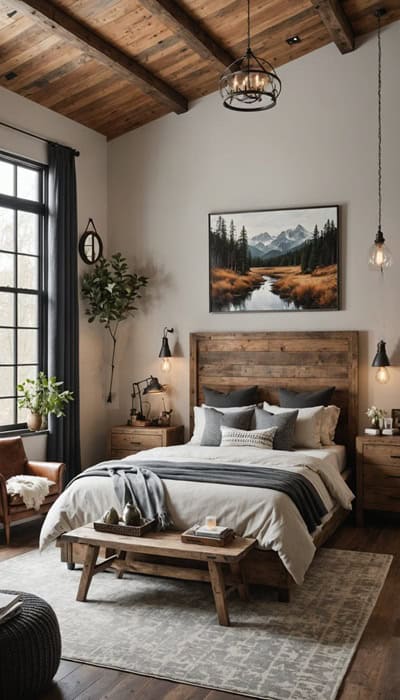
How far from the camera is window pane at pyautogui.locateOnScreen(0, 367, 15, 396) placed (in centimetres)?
598

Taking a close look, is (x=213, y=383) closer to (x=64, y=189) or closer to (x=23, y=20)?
(x=64, y=189)

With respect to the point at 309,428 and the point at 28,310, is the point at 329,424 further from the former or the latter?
the point at 28,310

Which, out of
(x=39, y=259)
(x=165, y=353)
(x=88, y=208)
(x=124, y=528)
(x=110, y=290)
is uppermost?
(x=88, y=208)

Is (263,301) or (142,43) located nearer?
(142,43)

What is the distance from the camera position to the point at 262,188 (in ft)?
22.0

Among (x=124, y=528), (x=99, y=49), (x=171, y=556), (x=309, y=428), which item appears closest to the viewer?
(x=171, y=556)

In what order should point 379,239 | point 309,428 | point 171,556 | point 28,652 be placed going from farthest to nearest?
1. point 309,428
2. point 379,239
3. point 171,556
4. point 28,652

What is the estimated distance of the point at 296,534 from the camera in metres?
4.14

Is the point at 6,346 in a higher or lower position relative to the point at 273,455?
higher

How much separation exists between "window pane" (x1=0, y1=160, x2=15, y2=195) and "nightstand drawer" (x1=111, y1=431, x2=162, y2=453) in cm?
245

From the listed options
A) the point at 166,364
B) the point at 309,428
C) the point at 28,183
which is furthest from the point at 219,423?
the point at 28,183

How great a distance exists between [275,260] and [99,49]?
2.37 meters

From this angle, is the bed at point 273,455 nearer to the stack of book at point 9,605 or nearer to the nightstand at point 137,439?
the nightstand at point 137,439

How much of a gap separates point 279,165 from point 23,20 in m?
2.62
